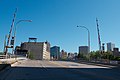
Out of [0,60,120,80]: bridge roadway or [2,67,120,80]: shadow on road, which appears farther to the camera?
[0,60,120,80]: bridge roadway

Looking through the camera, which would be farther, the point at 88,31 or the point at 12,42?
the point at 88,31

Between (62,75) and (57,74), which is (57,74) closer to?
(57,74)

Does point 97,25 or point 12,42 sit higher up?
point 97,25

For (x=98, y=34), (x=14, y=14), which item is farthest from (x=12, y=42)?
(x=98, y=34)

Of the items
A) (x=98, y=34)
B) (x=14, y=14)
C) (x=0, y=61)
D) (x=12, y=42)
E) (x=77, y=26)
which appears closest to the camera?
(x=0, y=61)

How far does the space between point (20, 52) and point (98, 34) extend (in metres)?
113

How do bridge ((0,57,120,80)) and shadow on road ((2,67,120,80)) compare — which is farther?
bridge ((0,57,120,80))

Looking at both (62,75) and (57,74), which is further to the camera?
(57,74)

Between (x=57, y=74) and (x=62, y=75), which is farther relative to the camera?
(x=57, y=74)

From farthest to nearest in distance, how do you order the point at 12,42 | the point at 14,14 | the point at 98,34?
the point at 98,34, the point at 14,14, the point at 12,42

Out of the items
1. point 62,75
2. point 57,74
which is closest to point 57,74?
point 57,74

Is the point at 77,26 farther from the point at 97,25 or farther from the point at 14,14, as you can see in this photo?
the point at 14,14

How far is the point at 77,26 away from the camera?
67375mm

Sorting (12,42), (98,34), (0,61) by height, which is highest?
(98,34)
